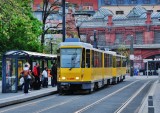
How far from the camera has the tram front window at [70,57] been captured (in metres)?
32.9

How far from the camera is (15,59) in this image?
3139 cm

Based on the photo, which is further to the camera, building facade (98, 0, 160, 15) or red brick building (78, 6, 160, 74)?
building facade (98, 0, 160, 15)

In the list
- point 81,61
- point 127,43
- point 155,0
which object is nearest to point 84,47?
point 81,61

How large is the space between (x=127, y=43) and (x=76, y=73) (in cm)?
6642

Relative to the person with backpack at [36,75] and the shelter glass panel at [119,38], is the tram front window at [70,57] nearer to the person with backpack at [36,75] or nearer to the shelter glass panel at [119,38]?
the person with backpack at [36,75]

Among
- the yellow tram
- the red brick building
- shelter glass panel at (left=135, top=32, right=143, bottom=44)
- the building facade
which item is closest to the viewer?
the yellow tram

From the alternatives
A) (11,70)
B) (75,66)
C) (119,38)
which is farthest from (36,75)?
(119,38)

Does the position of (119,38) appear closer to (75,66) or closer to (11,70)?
(75,66)

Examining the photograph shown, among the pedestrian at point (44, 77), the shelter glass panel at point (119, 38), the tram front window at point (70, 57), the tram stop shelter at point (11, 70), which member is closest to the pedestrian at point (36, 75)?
the pedestrian at point (44, 77)

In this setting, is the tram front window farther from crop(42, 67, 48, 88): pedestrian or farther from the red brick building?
the red brick building

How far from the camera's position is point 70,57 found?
33.1 meters

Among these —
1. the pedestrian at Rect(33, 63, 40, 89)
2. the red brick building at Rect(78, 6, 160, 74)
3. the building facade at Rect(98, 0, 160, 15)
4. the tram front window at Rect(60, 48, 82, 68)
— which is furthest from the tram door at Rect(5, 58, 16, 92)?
the building facade at Rect(98, 0, 160, 15)

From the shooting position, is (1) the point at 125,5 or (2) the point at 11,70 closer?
(2) the point at 11,70

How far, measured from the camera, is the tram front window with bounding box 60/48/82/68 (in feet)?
108
